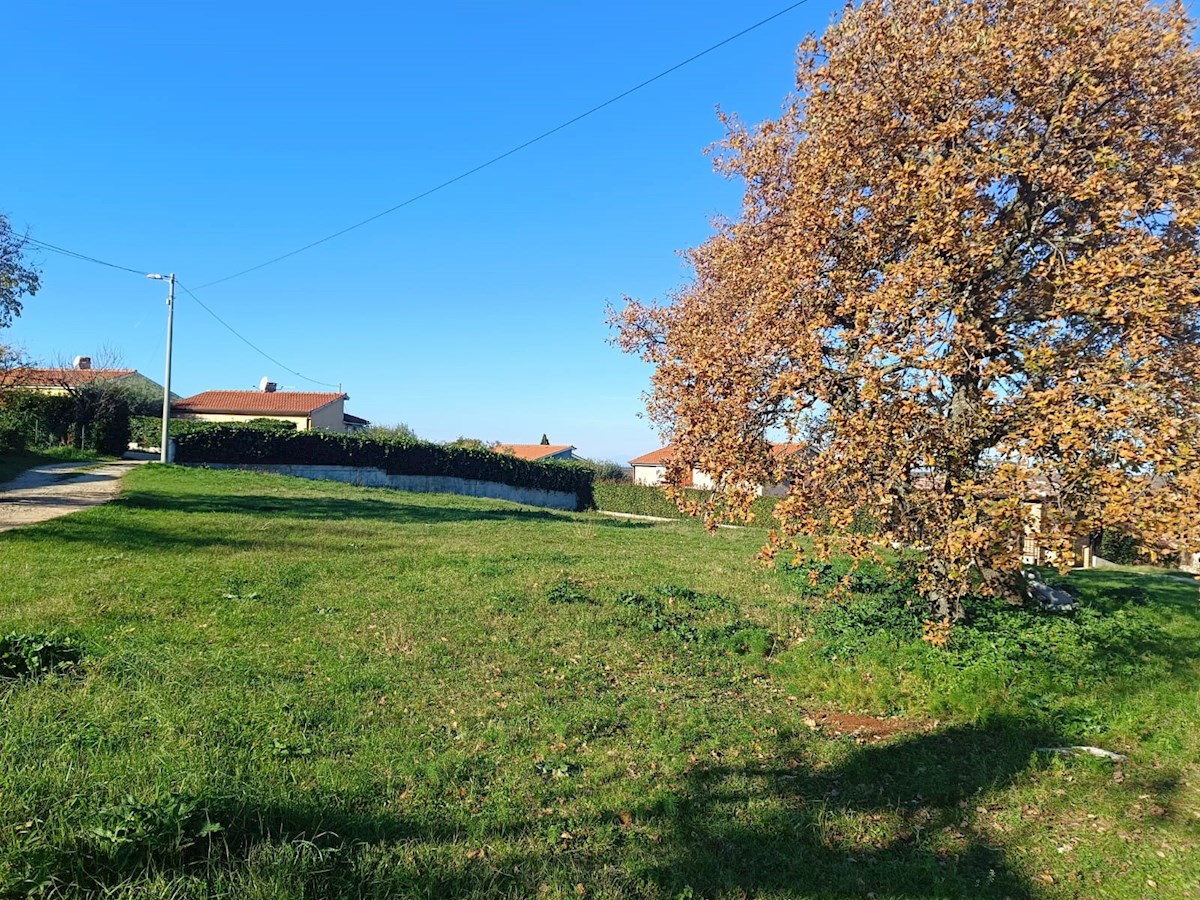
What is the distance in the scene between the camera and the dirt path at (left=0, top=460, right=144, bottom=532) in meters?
13.4

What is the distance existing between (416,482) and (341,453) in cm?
398

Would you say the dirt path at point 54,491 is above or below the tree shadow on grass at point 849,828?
above

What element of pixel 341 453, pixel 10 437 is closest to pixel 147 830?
pixel 10 437

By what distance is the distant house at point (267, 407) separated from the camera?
53450mm

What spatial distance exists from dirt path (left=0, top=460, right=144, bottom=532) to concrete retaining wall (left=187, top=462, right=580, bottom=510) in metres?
6.74

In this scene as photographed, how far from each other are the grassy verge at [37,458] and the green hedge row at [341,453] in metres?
3.45

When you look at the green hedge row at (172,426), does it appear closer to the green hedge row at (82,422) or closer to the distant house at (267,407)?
the green hedge row at (82,422)

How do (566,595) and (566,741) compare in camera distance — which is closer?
(566,741)

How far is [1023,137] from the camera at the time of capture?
6.52 m

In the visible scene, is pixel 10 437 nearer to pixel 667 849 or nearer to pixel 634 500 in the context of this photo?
pixel 634 500

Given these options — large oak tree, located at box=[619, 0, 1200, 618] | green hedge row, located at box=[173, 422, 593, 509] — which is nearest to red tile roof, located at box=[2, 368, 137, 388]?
green hedge row, located at box=[173, 422, 593, 509]

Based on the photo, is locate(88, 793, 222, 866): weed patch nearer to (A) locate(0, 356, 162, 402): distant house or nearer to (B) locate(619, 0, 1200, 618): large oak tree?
(B) locate(619, 0, 1200, 618): large oak tree

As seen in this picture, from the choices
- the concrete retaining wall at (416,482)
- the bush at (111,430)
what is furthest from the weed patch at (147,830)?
the bush at (111,430)

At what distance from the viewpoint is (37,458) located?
1018 inches
